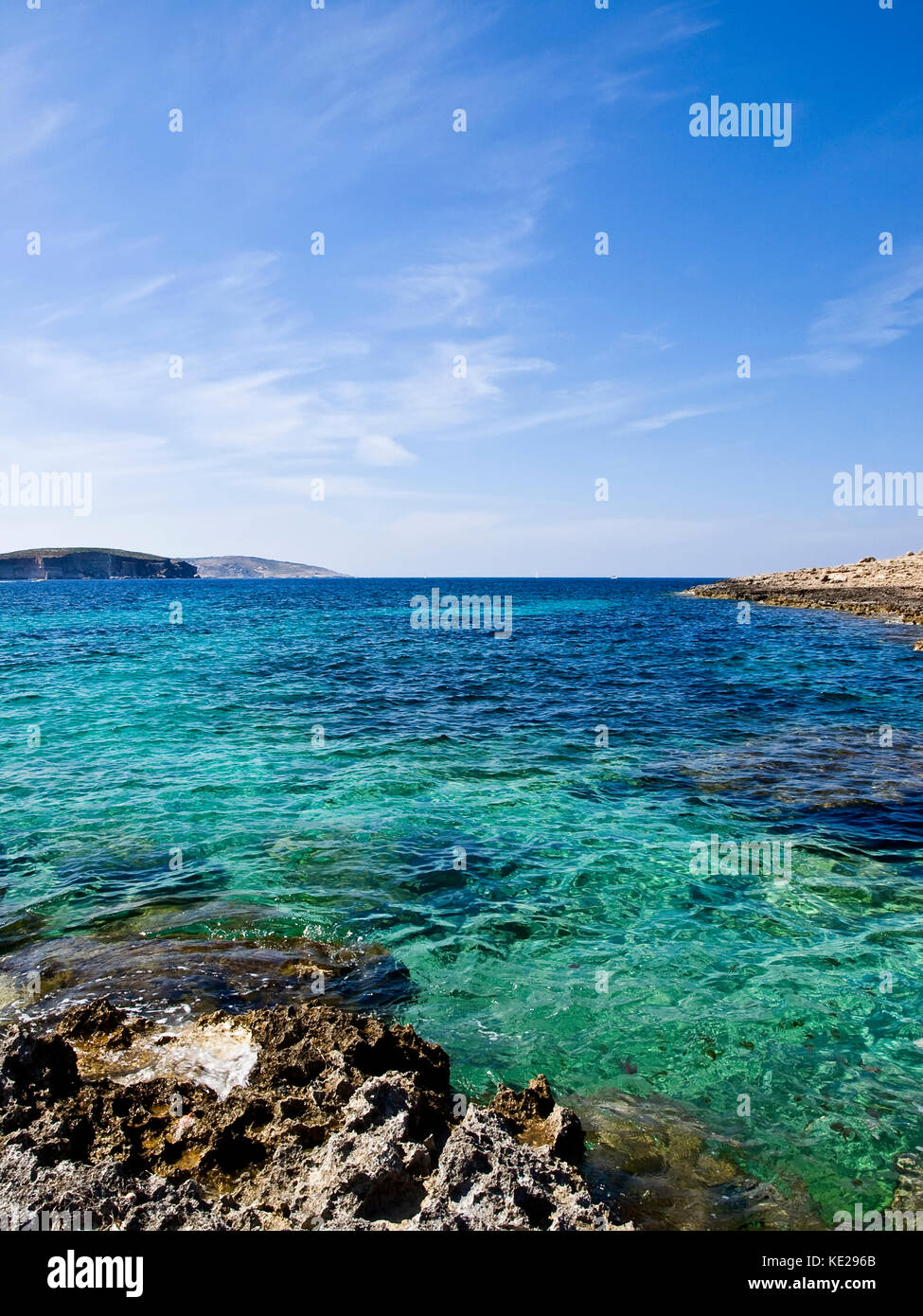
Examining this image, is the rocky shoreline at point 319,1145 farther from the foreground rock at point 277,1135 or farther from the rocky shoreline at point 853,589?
the rocky shoreline at point 853,589

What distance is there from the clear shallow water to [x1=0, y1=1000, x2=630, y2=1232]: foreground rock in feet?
5.07

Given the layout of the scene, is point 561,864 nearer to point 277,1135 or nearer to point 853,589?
point 277,1135

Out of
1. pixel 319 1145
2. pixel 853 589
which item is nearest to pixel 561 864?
pixel 319 1145

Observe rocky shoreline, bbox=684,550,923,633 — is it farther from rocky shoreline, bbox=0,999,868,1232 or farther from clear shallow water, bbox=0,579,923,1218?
rocky shoreline, bbox=0,999,868,1232

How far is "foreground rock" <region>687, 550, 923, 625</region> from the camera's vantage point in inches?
2594

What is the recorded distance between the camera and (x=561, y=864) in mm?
12945

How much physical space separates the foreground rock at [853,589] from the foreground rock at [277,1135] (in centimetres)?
5953

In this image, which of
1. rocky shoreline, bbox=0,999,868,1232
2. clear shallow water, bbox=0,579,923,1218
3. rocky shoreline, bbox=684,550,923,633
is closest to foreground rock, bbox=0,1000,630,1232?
rocky shoreline, bbox=0,999,868,1232

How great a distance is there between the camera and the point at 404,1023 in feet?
26.6

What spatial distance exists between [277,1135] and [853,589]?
95.2 meters

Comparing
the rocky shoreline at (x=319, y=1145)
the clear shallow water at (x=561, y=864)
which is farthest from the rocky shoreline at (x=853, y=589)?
the rocky shoreline at (x=319, y=1145)

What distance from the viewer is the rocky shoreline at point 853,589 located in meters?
65.6
